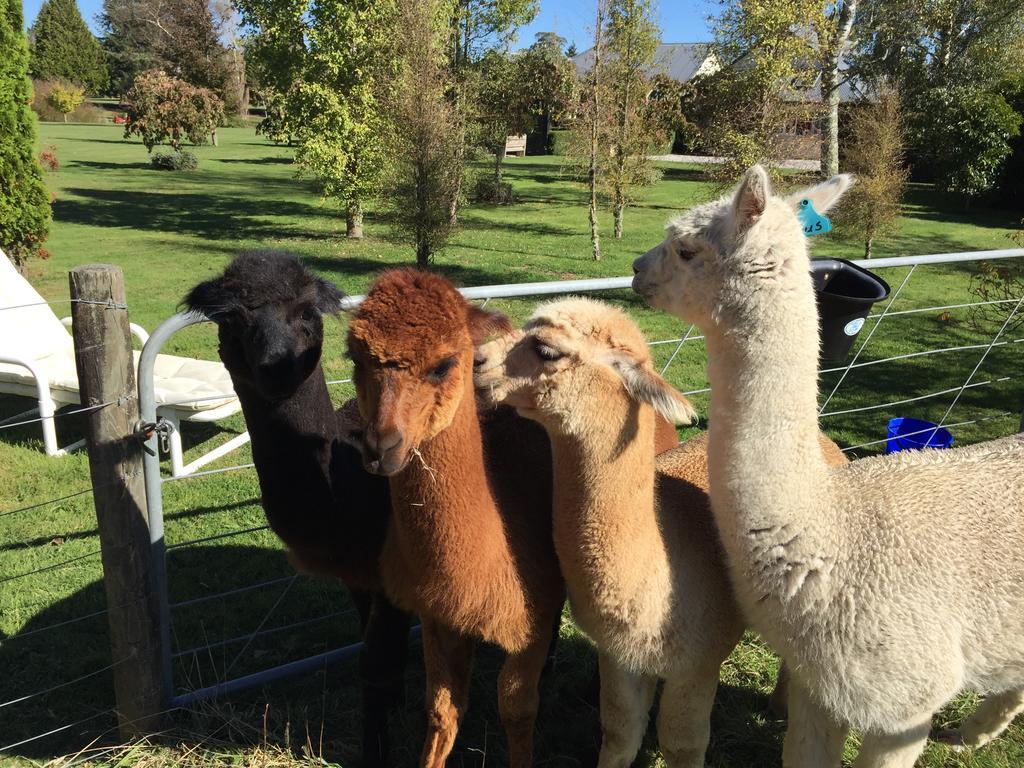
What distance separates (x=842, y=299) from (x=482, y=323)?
1976 millimetres

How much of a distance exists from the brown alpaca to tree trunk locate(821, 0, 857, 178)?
12.9 meters

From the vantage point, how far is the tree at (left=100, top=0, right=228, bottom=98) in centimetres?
4138

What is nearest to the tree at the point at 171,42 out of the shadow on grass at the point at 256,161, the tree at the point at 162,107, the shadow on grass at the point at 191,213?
the shadow on grass at the point at 256,161

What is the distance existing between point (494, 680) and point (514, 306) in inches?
279

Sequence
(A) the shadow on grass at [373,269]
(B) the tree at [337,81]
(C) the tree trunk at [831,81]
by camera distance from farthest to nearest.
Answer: (C) the tree trunk at [831,81], (B) the tree at [337,81], (A) the shadow on grass at [373,269]

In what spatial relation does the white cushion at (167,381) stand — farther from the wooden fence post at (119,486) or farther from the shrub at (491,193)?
the shrub at (491,193)

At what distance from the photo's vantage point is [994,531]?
2312 mm

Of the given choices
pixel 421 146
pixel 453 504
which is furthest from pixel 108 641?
pixel 421 146

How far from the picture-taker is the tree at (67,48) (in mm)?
54031

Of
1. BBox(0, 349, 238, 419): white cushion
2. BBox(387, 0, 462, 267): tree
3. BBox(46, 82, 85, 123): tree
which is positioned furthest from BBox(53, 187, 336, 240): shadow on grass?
BBox(46, 82, 85, 123): tree

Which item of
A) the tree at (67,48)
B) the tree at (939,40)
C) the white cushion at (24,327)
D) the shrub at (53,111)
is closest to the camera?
the white cushion at (24,327)

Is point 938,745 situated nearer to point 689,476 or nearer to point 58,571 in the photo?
point 689,476

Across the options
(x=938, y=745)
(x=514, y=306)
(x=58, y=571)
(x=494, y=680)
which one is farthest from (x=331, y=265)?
(x=938, y=745)

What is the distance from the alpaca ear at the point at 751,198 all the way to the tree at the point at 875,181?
40.4 ft
